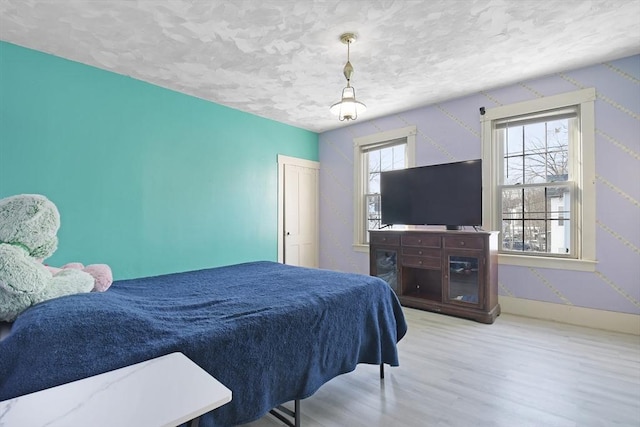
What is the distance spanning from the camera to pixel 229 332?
1.31 meters

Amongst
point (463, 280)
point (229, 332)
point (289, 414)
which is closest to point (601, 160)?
point (463, 280)

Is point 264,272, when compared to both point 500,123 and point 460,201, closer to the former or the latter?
point 460,201

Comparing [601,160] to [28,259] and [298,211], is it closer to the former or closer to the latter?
[298,211]

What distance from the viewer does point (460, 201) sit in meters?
3.71

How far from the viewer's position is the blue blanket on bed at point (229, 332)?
95 cm

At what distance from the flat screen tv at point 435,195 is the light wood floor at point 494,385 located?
137cm

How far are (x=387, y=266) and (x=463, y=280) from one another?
984 mm

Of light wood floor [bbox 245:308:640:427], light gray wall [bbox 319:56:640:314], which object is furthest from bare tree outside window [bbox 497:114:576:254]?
light wood floor [bbox 245:308:640:427]

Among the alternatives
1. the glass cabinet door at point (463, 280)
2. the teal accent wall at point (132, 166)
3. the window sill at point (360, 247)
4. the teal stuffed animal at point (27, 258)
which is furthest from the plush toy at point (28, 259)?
→ the window sill at point (360, 247)

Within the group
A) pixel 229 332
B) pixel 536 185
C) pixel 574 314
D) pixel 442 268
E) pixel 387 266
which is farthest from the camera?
pixel 387 266

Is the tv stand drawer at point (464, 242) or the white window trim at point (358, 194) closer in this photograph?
the tv stand drawer at point (464, 242)

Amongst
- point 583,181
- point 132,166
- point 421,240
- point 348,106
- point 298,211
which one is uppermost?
point 348,106

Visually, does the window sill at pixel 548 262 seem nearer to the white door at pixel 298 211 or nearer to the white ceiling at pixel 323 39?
the white ceiling at pixel 323 39

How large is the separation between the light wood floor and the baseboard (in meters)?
0.13
